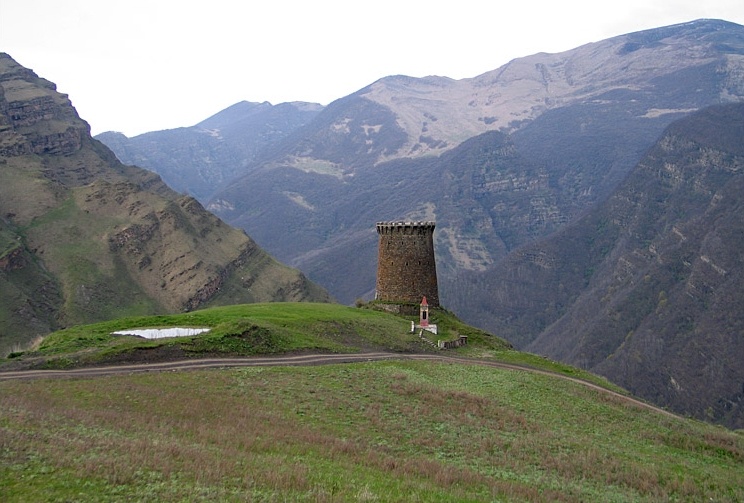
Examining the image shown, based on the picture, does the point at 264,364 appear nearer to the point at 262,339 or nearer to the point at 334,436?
the point at 262,339

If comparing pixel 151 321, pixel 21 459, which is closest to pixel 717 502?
pixel 21 459

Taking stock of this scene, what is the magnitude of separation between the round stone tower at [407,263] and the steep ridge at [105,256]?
55245mm

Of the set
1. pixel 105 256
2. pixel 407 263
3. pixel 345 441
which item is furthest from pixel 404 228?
pixel 105 256

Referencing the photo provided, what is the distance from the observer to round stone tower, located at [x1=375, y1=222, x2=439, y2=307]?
57.2 meters

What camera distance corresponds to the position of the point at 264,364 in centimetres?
3341

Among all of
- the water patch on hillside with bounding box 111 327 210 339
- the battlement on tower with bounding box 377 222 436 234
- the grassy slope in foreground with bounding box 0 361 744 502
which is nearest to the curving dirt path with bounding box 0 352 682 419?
the grassy slope in foreground with bounding box 0 361 744 502

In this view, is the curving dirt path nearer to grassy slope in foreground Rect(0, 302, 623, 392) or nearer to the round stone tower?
grassy slope in foreground Rect(0, 302, 623, 392)

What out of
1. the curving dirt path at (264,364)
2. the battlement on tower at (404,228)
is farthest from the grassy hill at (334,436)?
the battlement on tower at (404,228)

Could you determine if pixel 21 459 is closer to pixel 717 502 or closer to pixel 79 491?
pixel 79 491

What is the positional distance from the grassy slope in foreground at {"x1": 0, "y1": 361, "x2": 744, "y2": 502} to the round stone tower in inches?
821

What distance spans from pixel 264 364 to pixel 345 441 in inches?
444

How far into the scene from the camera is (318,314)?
47.1 metres

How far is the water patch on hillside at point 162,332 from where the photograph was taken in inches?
1517

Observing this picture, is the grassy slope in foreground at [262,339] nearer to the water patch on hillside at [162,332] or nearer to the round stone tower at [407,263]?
the water patch on hillside at [162,332]
